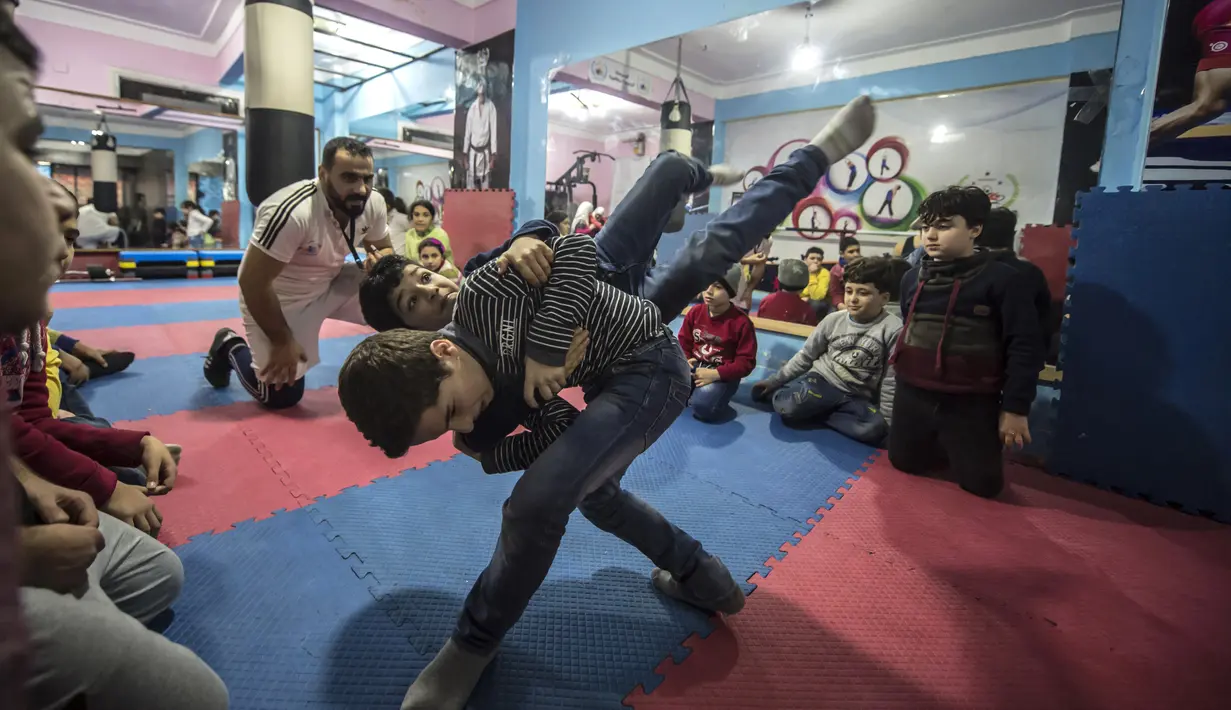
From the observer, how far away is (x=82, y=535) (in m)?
0.87

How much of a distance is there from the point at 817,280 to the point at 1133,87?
2715 mm

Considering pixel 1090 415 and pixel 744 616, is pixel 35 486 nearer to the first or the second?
pixel 744 616

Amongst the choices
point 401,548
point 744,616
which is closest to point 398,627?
point 401,548

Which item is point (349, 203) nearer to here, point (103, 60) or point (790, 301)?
point (790, 301)

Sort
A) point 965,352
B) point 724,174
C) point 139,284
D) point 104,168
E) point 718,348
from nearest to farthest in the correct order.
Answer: point 724,174 < point 965,352 < point 718,348 < point 139,284 < point 104,168

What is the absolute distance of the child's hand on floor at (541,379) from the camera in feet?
3.75

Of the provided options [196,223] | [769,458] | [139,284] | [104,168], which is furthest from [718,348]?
[104,168]

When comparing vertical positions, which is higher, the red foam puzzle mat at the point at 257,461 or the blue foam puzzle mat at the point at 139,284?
the blue foam puzzle mat at the point at 139,284

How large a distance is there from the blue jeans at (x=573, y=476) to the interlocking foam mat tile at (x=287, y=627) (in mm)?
261

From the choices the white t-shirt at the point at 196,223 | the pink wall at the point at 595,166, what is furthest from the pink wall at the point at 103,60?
the pink wall at the point at 595,166

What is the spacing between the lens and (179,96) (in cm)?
831

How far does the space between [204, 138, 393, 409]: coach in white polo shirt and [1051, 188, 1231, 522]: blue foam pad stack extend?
300cm

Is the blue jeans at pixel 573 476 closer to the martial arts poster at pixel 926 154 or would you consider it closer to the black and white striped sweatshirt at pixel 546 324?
the black and white striped sweatshirt at pixel 546 324

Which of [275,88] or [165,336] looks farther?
[165,336]
